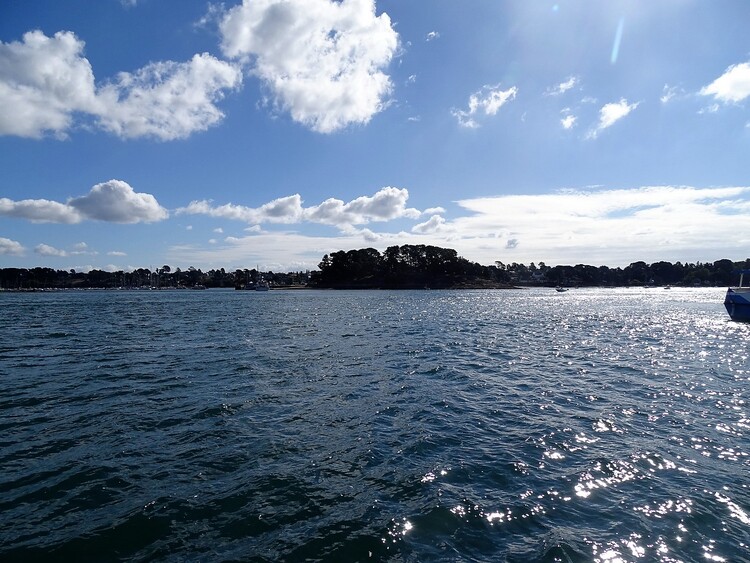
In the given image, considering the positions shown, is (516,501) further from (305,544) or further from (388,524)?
(305,544)

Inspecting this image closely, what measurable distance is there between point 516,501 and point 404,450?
4.06 m

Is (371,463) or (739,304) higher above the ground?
(739,304)

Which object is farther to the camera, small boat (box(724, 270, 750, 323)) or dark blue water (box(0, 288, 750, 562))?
small boat (box(724, 270, 750, 323))

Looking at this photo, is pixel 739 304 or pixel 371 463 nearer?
pixel 371 463

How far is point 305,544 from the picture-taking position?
8203mm

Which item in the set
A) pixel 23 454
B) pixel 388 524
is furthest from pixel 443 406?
pixel 23 454

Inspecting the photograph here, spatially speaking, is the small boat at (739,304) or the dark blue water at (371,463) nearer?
the dark blue water at (371,463)

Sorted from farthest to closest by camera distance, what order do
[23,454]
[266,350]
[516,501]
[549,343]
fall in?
[549,343], [266,350], [23,454], [516,501]

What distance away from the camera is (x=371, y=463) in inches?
477

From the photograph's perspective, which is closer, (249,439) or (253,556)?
(253,556)

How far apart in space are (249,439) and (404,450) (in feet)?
16.7

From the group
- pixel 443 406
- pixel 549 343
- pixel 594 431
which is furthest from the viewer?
pixel 549 343

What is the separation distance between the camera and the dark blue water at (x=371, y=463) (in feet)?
27.3

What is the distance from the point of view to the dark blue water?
8336 mm
